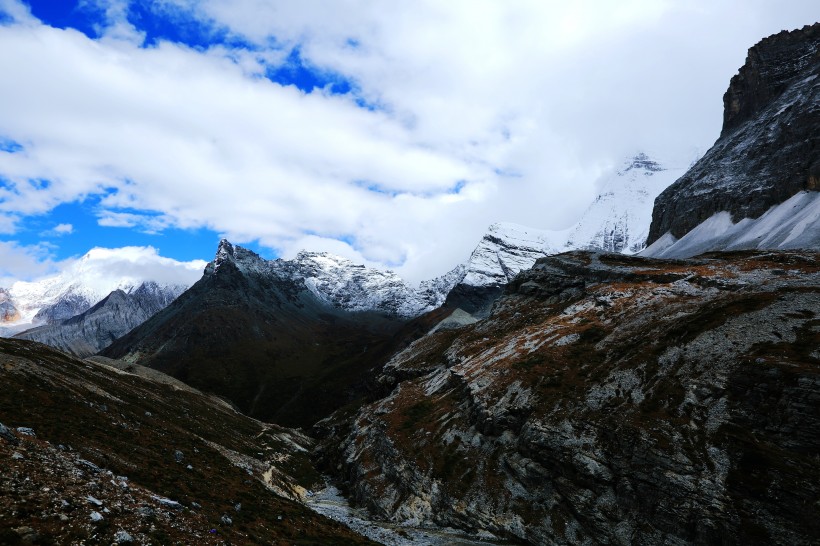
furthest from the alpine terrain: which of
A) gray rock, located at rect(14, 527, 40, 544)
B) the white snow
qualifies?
the white snow

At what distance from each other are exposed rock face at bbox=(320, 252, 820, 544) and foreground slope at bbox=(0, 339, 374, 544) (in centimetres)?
1665

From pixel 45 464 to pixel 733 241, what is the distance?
648ft

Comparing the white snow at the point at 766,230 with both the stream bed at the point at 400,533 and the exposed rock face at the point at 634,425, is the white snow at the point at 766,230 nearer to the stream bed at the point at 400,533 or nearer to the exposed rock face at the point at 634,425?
the exposed rock face at the point at 634,425

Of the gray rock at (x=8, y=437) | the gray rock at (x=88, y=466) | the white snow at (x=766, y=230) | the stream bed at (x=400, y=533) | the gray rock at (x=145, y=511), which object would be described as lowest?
the stream bed at (x=400, y=533)

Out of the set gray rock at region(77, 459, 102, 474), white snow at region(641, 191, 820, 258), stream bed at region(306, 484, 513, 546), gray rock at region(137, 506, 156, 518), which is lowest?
stream bed at region(306, 484, 513, 546)

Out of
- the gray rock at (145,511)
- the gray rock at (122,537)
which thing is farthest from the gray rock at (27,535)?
the gray rock at (145,511)

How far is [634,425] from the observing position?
46219 mm

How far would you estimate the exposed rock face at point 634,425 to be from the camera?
3753 cm

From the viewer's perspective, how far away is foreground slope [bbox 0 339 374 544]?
22531mm

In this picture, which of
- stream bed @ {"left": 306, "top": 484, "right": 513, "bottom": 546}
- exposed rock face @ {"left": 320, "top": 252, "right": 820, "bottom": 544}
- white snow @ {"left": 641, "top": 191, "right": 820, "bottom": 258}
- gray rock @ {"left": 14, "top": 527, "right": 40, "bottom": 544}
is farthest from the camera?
white snow @ {"left": 641, "top": 191, "right": 820, "bottom": 258}

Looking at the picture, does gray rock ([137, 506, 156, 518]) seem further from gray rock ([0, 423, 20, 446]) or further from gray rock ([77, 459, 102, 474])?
gray rock ([0, 423, 20, 446])

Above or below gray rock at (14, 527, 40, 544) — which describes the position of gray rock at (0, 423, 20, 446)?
above

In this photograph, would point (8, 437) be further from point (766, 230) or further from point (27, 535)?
point (766, 230)

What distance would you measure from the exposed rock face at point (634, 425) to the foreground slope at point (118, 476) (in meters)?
16.7
